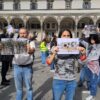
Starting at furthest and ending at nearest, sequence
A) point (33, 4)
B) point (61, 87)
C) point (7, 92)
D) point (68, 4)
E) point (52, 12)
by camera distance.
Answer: point (33, 4), point (68, 4), point (52, 12), point (7, 92), point (61, 87)

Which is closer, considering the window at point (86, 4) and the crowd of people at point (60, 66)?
the crowd of people at point (60, 66)

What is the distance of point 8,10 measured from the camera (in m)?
51.6

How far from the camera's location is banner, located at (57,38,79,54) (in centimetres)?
573

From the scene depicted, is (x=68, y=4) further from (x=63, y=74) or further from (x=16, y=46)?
(x=63, y=74)

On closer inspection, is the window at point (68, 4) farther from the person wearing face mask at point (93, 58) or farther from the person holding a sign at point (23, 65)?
the person holding a sign at point (23, 65)

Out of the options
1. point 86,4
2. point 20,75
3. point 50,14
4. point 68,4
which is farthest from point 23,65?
point 68,4

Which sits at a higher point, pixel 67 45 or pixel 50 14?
pixel 50 14

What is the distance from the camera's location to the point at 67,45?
228 inches

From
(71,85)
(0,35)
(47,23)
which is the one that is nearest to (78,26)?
(47,23)

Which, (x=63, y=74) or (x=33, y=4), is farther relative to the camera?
(x=33, y=4)

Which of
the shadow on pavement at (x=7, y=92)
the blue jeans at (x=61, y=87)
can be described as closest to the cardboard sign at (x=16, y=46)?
the blue jeans at (x=61, y=87)

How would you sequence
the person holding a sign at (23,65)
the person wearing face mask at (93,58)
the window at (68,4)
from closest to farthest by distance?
the person holding a sign at (23,65) < the person wearing face mask at (93,58) < the window at (68,4)

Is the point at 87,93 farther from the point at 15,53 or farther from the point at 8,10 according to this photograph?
the point at 8,10

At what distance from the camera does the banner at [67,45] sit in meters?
5.73
